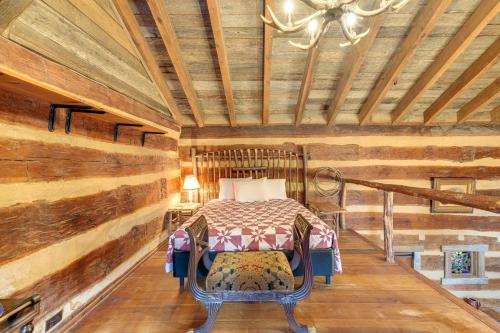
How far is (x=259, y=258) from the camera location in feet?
6.69

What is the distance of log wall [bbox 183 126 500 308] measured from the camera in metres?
4.52

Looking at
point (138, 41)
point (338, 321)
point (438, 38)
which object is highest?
point (438, 38)

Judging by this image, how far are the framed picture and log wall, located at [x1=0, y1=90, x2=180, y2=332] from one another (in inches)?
197

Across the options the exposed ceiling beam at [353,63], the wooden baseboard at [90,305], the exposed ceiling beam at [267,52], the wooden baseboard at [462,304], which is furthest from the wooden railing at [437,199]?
the wooden baseboard at [90,305]

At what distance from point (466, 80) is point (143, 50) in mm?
4118

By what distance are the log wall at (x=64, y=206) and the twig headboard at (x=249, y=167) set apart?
1.51m

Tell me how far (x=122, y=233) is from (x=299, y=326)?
83.1 inches

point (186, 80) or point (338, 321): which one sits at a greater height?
point (186, 80)

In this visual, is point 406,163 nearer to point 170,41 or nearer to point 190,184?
point 190,184

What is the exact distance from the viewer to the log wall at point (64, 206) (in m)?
1.56

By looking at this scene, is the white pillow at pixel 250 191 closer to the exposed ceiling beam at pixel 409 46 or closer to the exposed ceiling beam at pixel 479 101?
the exposed ceiling beam at pixel 409 46

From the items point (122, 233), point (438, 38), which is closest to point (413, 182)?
point (438, 38)

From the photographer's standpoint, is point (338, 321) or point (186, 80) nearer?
point (338, 321)

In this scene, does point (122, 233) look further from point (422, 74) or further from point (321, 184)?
point (422, 74)
